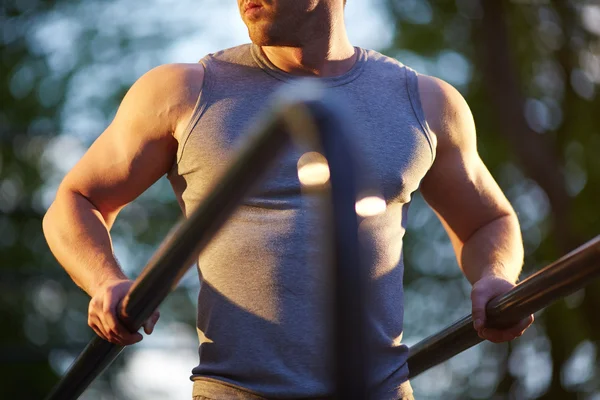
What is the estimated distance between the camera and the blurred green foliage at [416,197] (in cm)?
886

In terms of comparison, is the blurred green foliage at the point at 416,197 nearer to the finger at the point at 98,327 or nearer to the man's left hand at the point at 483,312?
the man's left hand at the point at 483,312

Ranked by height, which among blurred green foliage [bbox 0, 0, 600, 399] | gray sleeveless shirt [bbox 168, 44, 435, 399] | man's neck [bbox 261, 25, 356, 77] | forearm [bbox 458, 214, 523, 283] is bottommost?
blurred green foliage [bbox 0, 0, 600, 399]

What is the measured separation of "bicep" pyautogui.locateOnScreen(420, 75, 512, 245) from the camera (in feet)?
6.19

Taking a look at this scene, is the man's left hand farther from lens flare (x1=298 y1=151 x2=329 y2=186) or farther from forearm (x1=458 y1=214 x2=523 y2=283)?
lens flare (x1=298 y1=151 x2=329 y2=186)

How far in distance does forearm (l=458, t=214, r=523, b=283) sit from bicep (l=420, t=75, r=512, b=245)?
22 mm

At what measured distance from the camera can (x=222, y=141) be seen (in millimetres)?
1701

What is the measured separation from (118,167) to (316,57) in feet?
1.39

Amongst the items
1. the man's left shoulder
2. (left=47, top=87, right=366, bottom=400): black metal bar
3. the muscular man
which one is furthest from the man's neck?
(left=47, top=87, right=366, bottom=400): black metal bar

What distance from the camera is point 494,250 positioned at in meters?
1.92

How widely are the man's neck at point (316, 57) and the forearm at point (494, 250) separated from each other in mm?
418

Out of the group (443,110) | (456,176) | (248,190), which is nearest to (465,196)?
(456,176)

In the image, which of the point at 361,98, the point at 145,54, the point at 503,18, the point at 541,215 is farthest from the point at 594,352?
the point at 361,98

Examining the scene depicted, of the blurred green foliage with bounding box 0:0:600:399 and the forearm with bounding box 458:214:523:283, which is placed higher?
the forearm with bounding box 458:214:523:283

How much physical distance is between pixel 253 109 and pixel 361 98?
0.20 metres
